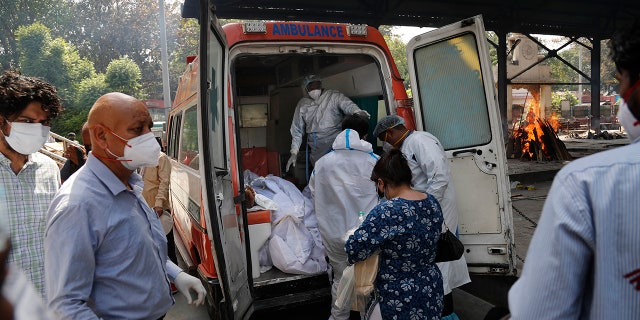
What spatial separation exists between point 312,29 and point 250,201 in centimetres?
167

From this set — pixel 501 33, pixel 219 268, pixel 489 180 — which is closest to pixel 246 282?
pixel 219 268

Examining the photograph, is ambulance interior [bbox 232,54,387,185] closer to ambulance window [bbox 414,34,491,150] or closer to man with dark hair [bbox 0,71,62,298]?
ambulance window [bbox 414,34,491,150]

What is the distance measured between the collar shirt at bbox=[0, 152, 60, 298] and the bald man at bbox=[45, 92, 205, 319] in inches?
29.6

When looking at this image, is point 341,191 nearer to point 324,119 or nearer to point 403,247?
point 403,247

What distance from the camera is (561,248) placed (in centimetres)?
108

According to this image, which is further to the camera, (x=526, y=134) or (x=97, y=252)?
(x=526, y=134)

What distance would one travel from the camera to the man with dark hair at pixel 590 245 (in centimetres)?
105

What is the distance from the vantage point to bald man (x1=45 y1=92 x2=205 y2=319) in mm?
1578

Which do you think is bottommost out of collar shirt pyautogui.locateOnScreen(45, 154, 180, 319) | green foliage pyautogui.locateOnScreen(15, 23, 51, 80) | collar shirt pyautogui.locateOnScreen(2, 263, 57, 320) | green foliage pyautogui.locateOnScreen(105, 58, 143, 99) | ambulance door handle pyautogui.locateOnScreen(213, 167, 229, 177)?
collar shirt pyautogui.locateOnScreen(45, 154, 180, 319)

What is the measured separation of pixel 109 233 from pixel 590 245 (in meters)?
1.55

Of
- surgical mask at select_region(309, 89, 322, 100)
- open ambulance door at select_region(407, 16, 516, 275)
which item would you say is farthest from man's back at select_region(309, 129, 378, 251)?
surgical mask at select_region(309, 89, 322, 100)

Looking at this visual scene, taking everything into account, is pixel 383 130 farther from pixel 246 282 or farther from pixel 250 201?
pixel 246 282

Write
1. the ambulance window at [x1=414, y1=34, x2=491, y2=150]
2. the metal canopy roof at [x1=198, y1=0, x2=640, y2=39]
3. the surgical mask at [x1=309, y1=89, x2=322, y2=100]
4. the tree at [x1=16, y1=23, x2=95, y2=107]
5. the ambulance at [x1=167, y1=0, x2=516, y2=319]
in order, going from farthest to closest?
the tree at [x1=16, y1=23, x2=95, y2=107] → the metal canopy roof at [x1=198, y1=0, x2=640, y2=39] → the surgical mask at [x1=309, y1=89, x2=322, y2=100] → the ambulance window at [x1=414, y1=34, x2=491, y2=150] → the ambulance at [x1=167, y1=0, x2=516, y2=319]

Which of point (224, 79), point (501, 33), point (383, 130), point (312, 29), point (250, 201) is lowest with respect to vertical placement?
point (250, 201)
